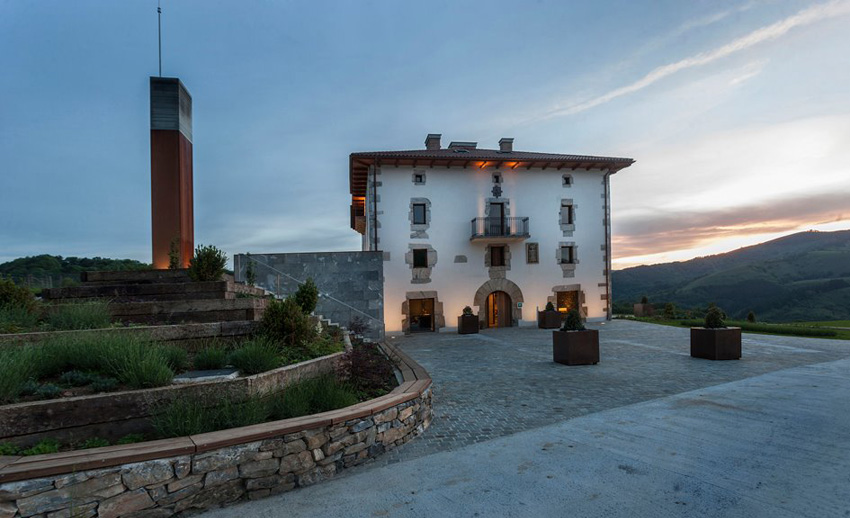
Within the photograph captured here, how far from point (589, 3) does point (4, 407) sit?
46.2 ft

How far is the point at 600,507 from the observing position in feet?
10.3

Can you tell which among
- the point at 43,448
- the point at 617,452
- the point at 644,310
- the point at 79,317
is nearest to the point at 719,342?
the point at 617,452

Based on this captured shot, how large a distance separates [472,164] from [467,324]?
760 cm

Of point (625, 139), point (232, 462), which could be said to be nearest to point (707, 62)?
point (625, 139)

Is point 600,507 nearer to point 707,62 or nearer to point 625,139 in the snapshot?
point 707,62

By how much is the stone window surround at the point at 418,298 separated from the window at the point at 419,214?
3.24m

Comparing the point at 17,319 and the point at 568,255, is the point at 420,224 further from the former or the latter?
the point at 17,319

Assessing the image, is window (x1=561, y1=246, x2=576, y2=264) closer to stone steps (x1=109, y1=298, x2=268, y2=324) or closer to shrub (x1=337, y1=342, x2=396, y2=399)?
shrub (x1=337, y1=342, x2=396, y2=399)

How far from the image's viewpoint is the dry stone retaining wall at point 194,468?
2.75 m

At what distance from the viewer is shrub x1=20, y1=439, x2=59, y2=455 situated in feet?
10.5

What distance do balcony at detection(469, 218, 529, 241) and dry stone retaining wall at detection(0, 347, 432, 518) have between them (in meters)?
14.6

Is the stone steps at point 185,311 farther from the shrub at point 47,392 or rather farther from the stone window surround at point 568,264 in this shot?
the stone window surround at point 568,264

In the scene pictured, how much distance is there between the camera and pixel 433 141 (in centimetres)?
2136

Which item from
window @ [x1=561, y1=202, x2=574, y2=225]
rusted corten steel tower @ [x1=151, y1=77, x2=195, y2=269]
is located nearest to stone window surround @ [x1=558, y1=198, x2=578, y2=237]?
window @ [x1=561, y1=202, x2=574, y2=225]
